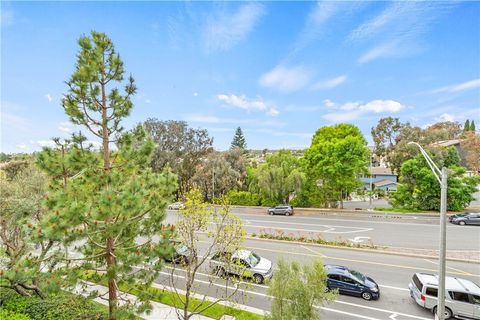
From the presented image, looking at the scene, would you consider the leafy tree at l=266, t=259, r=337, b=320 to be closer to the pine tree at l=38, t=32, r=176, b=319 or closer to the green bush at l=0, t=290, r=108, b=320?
the pine tree at l=38, t=32, r=176, b=319

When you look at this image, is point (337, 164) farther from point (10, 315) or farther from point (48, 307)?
point (10, 315)

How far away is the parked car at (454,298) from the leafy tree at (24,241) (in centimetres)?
1250

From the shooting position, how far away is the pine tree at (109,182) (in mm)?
6227

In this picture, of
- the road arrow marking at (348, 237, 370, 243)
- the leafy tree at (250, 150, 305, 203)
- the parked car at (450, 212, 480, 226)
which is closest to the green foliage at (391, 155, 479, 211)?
the parked car at (450, 212, 480, 226)

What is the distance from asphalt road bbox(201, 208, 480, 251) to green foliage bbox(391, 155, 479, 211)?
135 inches

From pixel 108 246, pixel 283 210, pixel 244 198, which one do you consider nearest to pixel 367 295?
pixel 108 246

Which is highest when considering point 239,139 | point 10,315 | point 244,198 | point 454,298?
point 239,139

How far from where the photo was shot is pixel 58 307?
967 centimetres

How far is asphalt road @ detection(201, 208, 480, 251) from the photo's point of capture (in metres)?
19.3

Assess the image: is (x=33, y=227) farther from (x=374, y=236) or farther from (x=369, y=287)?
(x=374, y=236)

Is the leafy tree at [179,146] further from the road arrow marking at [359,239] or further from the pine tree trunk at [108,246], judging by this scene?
the pine tree trunk at [108,246]

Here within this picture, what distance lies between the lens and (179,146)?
1602 inches

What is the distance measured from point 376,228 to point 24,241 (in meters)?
24.3

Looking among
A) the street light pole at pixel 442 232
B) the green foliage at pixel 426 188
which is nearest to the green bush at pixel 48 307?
the street light pole at pixel 442 232
